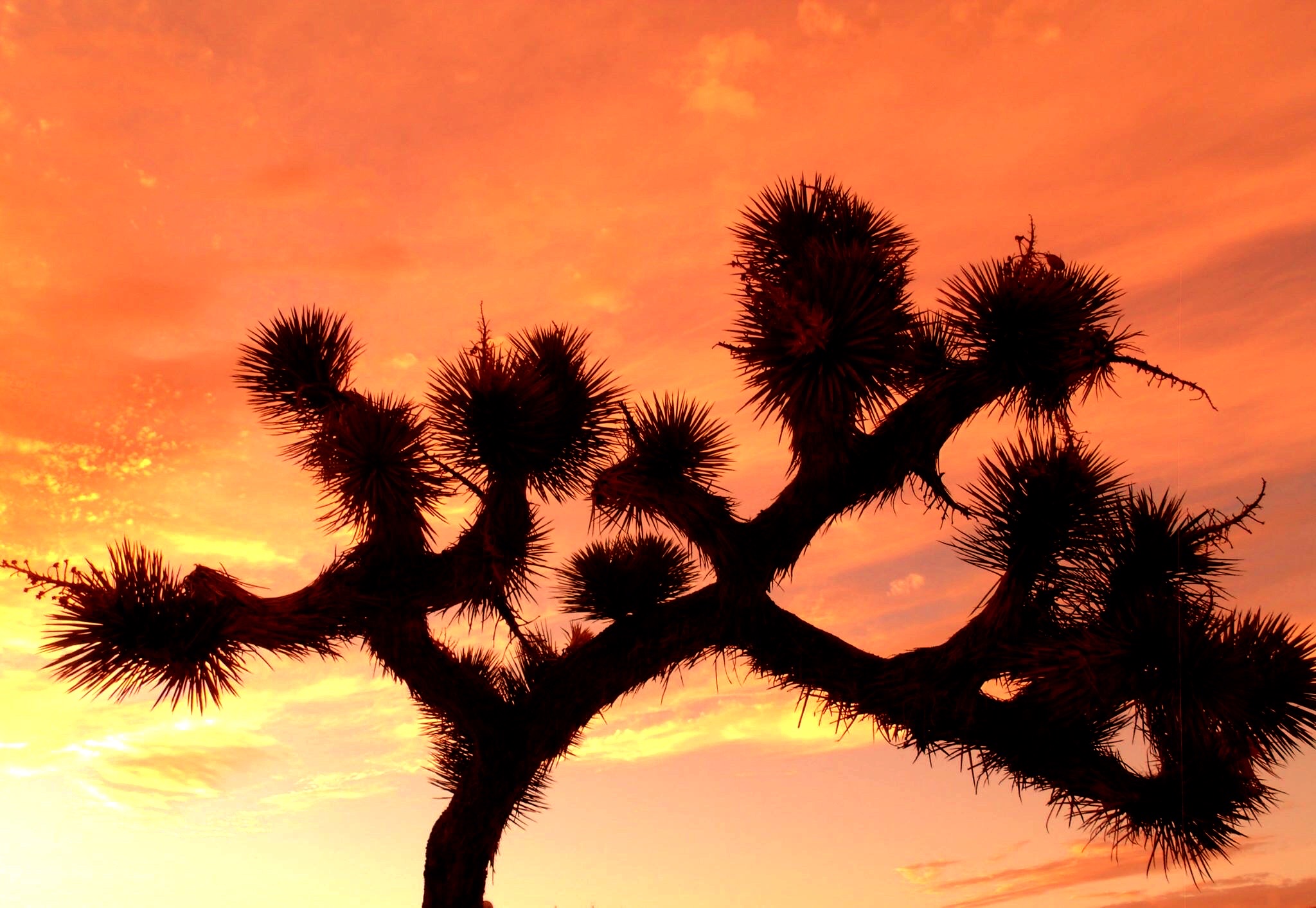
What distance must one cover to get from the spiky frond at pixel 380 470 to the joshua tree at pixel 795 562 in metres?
0.02

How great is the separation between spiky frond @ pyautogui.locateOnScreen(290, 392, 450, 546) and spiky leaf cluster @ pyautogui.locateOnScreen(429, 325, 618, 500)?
177 mm

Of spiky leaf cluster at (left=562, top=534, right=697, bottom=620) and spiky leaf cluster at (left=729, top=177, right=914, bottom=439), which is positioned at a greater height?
spiky leaf cluster at (left=729, top=177, right=914, bottom=439)

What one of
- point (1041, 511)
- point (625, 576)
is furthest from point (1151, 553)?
point (625, 576)

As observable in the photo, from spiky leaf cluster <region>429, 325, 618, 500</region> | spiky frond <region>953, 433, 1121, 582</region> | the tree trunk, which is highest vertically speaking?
spiky leaf cluster <region>429, 325, 618, 500</region>

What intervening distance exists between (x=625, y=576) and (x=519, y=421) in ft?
4.89

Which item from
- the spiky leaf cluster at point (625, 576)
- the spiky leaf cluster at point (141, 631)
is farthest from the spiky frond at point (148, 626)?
the spiky leaf cluster at point (625, 576)

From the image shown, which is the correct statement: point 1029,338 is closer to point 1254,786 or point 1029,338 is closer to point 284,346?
point 1254,786

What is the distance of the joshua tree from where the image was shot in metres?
4.51

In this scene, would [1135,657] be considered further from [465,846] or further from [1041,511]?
[465,846]

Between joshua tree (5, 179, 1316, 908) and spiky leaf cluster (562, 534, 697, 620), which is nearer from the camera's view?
joshua tree (5, 179, 1316, 908)

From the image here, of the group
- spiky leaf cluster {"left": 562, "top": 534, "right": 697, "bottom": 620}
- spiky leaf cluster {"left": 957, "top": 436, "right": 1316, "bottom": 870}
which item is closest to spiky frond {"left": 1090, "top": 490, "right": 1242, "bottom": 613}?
spiky leaf cluster {"left": 957, "top": 436, "right": 1316, "bottom": 870}

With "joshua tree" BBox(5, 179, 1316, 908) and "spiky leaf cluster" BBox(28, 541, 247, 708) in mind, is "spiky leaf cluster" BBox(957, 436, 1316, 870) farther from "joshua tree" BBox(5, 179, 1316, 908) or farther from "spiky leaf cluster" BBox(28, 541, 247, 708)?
"spiky leaf cluster" BBox(28, 541, 247, 708)

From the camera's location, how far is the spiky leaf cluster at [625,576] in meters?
6.20

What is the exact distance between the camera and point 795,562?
545 cm
